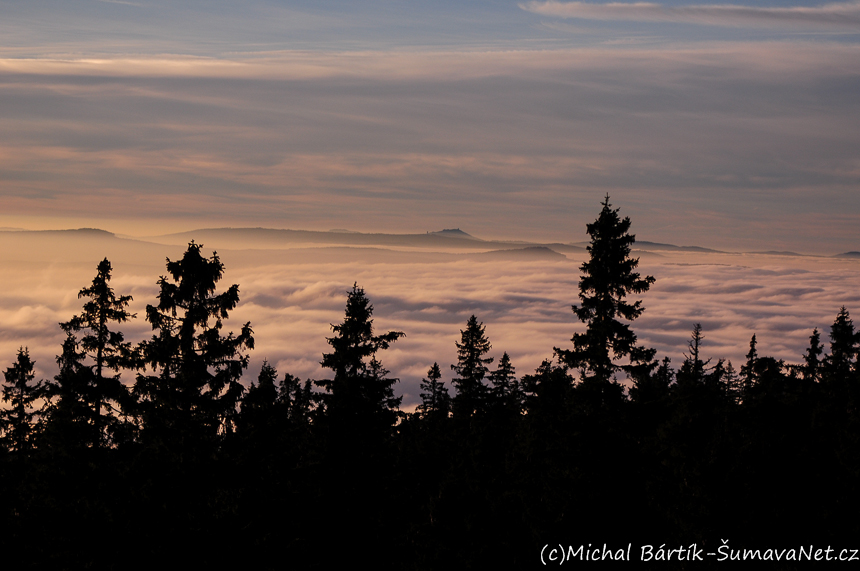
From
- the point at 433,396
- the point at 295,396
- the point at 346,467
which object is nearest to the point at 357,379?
the point at 346,467

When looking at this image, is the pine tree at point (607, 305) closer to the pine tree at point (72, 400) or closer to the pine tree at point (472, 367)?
the pine tree at point (72, 400)

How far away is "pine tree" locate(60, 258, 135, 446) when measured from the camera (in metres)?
30.9

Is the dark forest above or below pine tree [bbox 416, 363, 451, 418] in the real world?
below

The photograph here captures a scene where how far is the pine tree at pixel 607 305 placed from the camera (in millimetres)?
32125

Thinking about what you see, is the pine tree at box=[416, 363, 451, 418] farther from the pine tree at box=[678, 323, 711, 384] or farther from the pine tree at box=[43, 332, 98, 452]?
the pine tree at box=[43, 332, 98, 452]

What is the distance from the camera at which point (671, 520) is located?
3173 cm

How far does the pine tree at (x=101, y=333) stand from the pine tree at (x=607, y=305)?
60.8 ft

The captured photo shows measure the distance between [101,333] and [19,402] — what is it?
16.2 m

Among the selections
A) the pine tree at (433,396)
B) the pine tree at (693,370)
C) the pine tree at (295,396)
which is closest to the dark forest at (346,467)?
the pine tree at (693,370)

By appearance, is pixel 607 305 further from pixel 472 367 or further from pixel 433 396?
pixel 433 396

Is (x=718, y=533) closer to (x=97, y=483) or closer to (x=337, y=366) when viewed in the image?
(x=337, y=366)

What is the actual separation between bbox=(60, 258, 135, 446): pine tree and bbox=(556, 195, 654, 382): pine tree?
18542 millimetres

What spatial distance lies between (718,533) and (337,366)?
17520mm

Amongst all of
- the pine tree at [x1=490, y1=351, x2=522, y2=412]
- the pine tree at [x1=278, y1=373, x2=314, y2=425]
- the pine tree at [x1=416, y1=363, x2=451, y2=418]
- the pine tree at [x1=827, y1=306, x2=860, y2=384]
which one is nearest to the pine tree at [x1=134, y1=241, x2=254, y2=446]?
the pine tree at [x1=278, y1=373, x2=314, y2=425]
